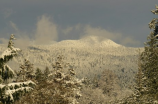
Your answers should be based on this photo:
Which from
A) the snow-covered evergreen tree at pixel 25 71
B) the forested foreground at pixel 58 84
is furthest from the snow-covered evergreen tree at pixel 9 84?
the snow-covered evergreen tree at pixel 25 71

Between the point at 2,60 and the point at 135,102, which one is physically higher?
the point at 2,60

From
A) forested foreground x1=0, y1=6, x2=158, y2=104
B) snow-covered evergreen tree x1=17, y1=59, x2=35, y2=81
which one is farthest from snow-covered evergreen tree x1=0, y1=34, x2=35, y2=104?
snow-covered evergreen tree x1=17, y1=59, x2=35, y2=81

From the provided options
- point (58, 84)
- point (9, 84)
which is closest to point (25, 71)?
point (58, 84)

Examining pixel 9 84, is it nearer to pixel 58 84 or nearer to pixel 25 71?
pixel 58 84

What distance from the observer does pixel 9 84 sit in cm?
1063

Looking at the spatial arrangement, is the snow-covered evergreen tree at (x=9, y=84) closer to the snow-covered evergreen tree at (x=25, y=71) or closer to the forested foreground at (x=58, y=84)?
the forested foreground at (x=58, y=84)

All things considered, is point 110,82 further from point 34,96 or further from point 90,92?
point 34,96

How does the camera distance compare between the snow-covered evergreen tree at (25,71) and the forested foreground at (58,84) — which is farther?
the snow-covered evergreen tree at (25,71)

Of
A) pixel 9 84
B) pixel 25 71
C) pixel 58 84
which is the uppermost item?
pixel 25 71

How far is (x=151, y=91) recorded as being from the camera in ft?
76.8

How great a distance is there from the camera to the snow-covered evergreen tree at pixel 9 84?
10.4 meters

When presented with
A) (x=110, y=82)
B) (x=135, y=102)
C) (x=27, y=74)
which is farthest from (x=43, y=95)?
(x=110, y=82)

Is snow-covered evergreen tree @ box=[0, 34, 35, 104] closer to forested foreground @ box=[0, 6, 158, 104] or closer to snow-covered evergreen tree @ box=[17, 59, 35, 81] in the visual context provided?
forested foreground @ box=[0, 6, 158, 104]

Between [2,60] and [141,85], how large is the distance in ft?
97.6
